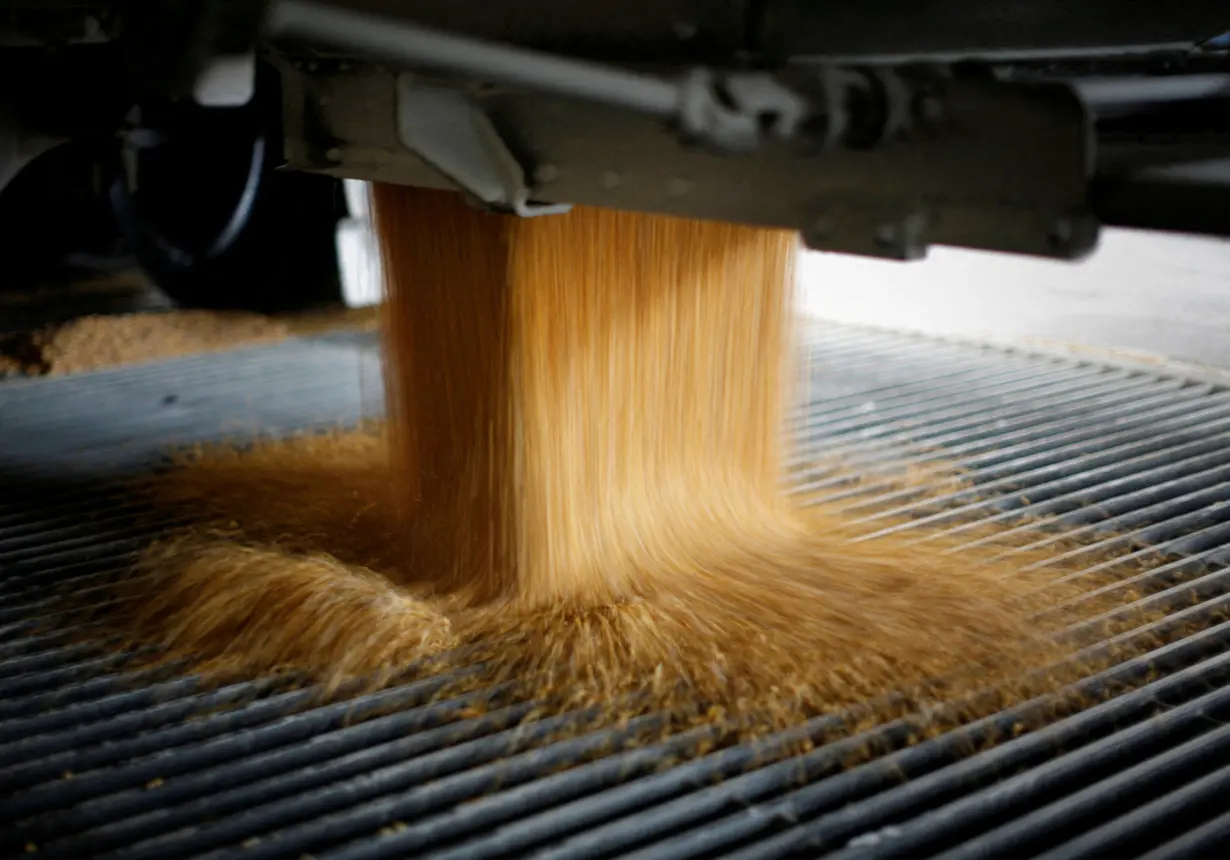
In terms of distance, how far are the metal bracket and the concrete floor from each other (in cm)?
230

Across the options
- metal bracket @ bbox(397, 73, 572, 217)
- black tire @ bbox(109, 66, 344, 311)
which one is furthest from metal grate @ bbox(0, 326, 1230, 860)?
black tire @ bbox(109, 66, 344, 311)

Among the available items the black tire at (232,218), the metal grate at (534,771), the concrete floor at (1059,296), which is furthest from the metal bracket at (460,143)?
the black tire at (232,218)

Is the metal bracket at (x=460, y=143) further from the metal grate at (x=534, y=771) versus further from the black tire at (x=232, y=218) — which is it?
the black tire at (x=232, y=218)

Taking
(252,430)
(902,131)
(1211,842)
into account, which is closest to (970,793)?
(1211,842)

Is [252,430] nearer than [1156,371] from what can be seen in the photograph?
Yes

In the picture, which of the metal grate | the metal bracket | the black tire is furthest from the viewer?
the black tire

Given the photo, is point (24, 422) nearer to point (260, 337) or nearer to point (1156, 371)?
point (260, 337)

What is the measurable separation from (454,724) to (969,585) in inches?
28.7

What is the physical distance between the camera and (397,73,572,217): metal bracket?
125 centimetres

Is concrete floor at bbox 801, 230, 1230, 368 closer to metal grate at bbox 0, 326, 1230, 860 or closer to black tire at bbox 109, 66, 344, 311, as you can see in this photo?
black tire at bbox 109, 66, 344, 311

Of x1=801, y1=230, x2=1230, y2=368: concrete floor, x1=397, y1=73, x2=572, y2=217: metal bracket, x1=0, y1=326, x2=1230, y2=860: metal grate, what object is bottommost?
x1=801, y1=230, x2=1230, y2=368: concrete floor

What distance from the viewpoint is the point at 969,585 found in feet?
5.37

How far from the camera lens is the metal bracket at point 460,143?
4.09ft

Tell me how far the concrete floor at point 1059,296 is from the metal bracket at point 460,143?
2298mm
